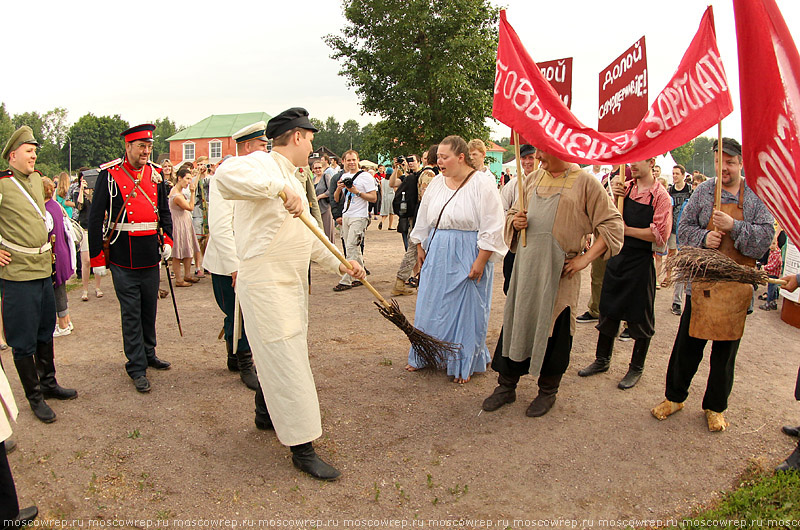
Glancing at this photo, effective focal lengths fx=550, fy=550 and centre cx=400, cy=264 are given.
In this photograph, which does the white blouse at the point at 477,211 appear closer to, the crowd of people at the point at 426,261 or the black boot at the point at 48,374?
the crowd of people at the point at 426,261

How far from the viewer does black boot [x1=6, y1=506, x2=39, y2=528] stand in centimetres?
284

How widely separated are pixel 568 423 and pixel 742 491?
1222 mm

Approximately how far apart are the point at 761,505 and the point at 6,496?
4.05 meters

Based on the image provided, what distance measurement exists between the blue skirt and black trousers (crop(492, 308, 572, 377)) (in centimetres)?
62

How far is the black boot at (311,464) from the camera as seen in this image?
343 cm

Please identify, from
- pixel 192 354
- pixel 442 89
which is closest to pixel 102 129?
pixel 442 89

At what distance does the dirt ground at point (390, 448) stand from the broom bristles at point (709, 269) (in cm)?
119

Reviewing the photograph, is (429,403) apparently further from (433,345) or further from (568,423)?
(568,423)

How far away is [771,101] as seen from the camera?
2736mm

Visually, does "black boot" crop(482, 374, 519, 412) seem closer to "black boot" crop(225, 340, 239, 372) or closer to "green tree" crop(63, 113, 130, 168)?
"black boot" crop(225, 340, 239, 372)

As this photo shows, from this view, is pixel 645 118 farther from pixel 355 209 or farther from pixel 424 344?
pixel 355 209

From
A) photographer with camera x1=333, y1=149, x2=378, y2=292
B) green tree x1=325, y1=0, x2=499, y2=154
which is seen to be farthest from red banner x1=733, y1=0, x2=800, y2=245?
green tree x1=325, y1=0, x2=499, y2=154

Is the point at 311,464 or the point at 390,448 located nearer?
the point at 311,464

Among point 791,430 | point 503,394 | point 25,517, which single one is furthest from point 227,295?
point 791,430
